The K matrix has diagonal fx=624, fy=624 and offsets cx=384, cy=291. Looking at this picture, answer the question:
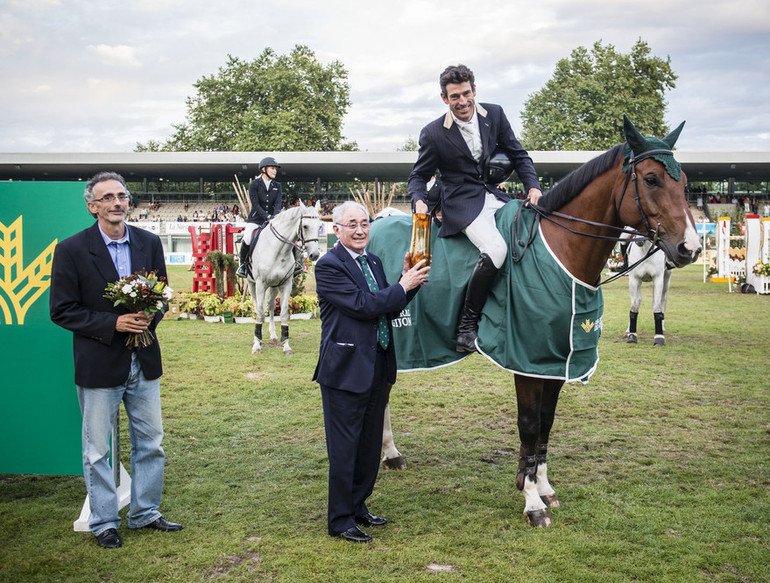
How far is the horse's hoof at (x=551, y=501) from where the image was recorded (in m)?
4.48

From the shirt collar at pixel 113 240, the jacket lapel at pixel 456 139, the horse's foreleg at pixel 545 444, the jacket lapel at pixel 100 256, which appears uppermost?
the jacket lapel at pixel 456 139

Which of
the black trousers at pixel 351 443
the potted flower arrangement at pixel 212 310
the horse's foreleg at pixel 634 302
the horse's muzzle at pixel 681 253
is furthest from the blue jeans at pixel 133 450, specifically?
the potted flower arrangement at pixel 212 310

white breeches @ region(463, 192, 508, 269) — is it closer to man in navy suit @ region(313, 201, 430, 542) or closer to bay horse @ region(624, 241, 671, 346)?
man in navy suit @ region(313, 201, 430, 542)

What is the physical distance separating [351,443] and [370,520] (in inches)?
26.2

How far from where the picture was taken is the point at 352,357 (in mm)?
3885

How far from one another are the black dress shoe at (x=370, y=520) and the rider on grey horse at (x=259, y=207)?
7.61m

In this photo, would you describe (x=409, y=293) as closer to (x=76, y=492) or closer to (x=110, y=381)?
(x=110, y=381)

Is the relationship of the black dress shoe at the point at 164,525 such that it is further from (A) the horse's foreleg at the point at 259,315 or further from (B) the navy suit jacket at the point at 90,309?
(A) the horse's foreleg at the point at 259,315

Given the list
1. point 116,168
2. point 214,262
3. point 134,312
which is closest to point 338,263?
point 134,312

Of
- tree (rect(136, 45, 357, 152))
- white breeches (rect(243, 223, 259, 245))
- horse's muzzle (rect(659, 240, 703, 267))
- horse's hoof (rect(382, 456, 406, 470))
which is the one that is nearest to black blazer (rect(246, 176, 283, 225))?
white breeches (rect(243, 223, 259, 245))

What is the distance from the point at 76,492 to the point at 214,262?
1072 cm

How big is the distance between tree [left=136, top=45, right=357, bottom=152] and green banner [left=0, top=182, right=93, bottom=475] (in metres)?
47.5

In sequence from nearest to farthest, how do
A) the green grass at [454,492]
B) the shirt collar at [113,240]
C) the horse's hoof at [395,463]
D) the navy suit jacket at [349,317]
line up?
the green grass at [454,492], the navy suit jacket at [349,317], the shirt collar at [113,240], the horse's hoof at [395,463]

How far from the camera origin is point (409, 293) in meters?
4.09
